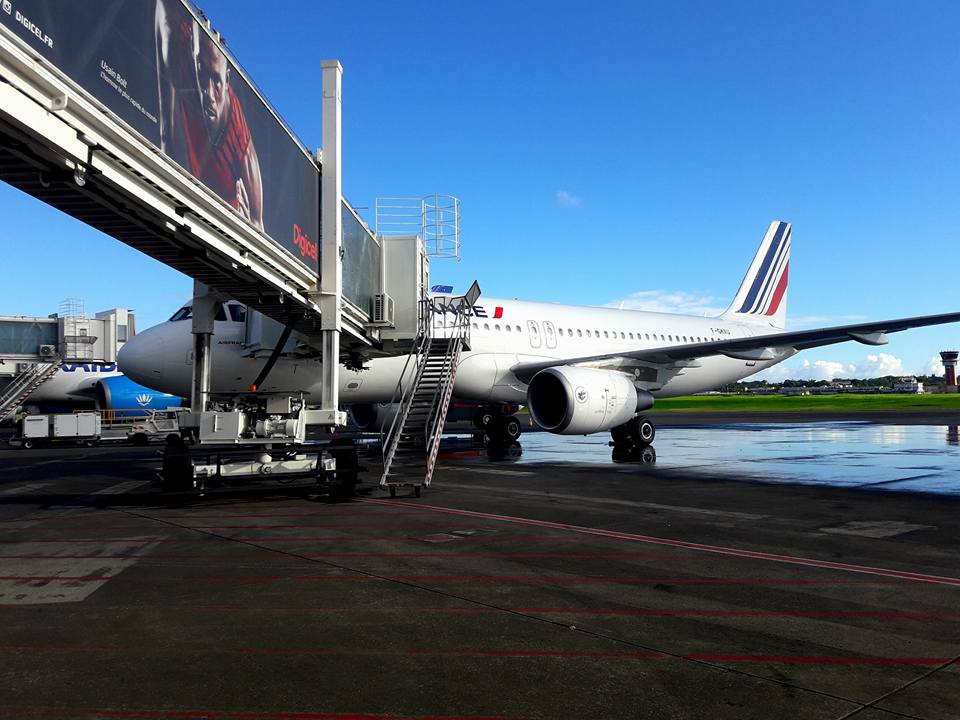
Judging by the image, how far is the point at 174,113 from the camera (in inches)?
254

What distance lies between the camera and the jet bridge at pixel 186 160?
187 inches

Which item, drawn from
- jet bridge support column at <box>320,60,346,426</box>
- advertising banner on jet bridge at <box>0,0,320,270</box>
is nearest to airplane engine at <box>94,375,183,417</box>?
jet bridge support column at <box>320,60,346,426</box>

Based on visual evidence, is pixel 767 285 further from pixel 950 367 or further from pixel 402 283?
pixel 950 367

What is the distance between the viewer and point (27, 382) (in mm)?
27359

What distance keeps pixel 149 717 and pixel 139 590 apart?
2.59 m

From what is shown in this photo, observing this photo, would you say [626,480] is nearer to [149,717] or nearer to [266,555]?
[266,555]

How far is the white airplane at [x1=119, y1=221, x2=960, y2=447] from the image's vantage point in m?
14.6

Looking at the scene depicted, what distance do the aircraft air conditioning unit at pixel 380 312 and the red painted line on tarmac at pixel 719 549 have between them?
4.11 m

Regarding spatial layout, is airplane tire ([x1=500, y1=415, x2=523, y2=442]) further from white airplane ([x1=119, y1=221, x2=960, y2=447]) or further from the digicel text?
the digicel text

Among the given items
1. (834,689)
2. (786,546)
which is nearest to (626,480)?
(786,546)

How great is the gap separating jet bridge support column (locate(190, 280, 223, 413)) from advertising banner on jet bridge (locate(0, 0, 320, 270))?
6.94ft

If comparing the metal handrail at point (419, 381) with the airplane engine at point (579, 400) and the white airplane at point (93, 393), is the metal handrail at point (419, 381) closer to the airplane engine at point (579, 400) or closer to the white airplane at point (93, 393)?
the airplane engine at point (579, 400)

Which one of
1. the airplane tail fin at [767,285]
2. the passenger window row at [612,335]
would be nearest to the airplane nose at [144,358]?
the passenger window row at [612,335]

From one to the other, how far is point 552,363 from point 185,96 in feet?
40.8
